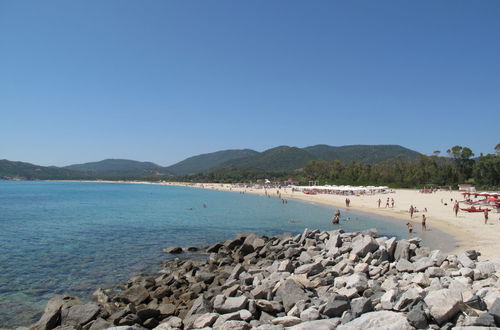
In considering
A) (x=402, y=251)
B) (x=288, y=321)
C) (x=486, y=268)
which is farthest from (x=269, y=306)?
(x=402, y=251)

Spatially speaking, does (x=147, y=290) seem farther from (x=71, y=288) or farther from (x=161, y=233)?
(x=161, y=233)

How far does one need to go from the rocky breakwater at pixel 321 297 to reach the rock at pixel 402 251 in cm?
4

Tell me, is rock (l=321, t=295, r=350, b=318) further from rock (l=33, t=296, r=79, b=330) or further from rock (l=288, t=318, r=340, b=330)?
rock (l=33, t=296, r=79, b=330)

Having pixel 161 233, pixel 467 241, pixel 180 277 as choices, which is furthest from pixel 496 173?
pixel 180 277

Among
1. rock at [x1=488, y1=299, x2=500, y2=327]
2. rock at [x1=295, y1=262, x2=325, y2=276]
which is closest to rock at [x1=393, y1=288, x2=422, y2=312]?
rock at [x1=488, y1=299, x2=500, y2=327]

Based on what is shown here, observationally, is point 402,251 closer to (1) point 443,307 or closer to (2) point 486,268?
(2) point 486,268

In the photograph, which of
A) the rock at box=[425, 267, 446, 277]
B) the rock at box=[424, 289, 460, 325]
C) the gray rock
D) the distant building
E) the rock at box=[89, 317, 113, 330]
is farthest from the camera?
the distant building

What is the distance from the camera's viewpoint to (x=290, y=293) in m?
8.76

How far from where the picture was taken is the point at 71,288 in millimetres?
12148

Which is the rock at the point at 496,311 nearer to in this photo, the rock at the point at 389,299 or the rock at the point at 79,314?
the rock at the point at 389,299

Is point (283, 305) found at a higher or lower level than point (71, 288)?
higher

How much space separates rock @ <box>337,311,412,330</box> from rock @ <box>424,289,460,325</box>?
2.13 ft

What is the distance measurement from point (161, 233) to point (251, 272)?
556 inches

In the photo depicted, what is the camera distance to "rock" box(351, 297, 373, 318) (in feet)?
23.8
